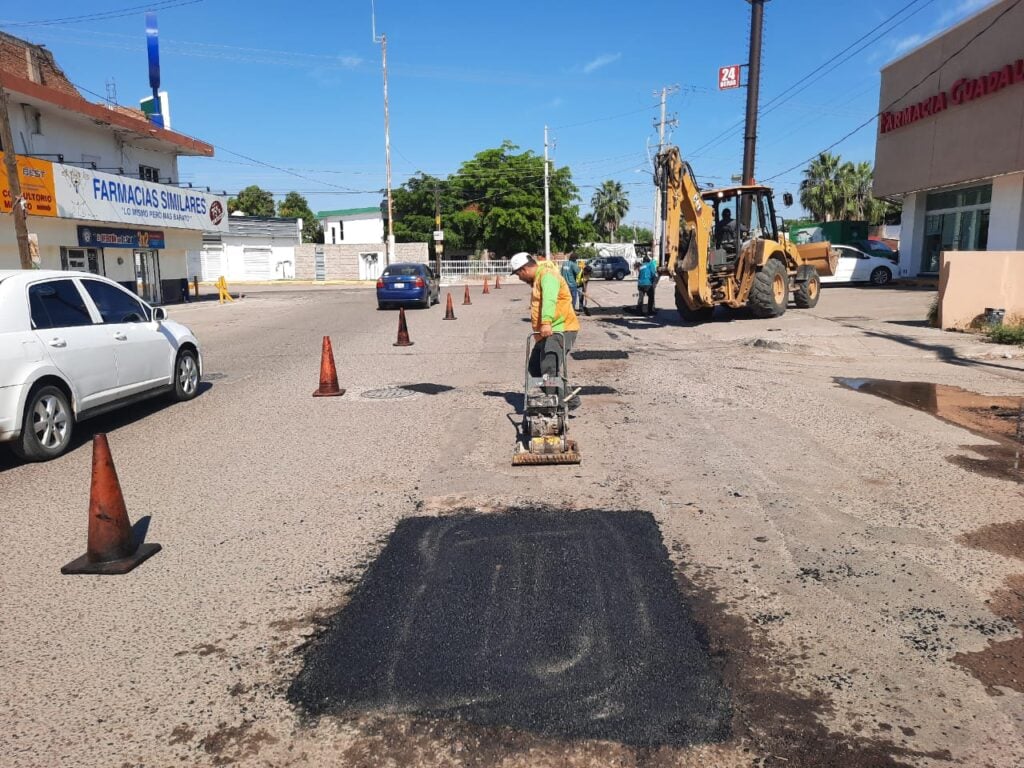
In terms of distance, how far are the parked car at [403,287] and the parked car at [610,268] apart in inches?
1126

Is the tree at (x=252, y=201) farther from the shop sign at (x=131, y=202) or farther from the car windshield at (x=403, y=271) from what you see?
the car windshield at (x=403, y=271)

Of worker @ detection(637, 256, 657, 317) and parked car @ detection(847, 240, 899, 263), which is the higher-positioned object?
parked car @ detection(847, 240, 899, 263)

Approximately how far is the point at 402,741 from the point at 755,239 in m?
15.7

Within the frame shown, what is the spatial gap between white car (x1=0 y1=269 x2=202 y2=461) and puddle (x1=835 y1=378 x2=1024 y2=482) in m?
8.00

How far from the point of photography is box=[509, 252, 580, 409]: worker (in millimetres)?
6645

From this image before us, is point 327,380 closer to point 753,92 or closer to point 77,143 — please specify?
point 753,92

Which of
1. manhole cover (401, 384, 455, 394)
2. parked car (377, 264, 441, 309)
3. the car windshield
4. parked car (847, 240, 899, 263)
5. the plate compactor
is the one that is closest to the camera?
the plate compactor

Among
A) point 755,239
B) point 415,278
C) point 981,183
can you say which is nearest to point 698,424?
point 755,239

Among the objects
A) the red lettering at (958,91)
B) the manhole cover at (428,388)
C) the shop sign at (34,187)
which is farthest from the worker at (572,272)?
the shop sign at (34,187)

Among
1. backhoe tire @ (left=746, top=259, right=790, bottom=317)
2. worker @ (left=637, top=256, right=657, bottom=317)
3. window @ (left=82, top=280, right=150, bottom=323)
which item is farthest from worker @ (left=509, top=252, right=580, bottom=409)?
worker @ (left=637, top=256, right=657, bottom=317)

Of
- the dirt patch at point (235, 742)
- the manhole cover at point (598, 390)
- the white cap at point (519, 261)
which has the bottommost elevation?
the dirt patch at point (235, 742)

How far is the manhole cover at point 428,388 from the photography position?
392 inches

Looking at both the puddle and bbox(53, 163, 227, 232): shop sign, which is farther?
bbox(53, 163, 227, 232): shop sign

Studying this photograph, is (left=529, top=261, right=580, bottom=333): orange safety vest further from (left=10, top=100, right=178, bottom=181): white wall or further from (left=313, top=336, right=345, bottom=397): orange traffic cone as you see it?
(left=10, top=100, right=178, bottom=181): white wall
